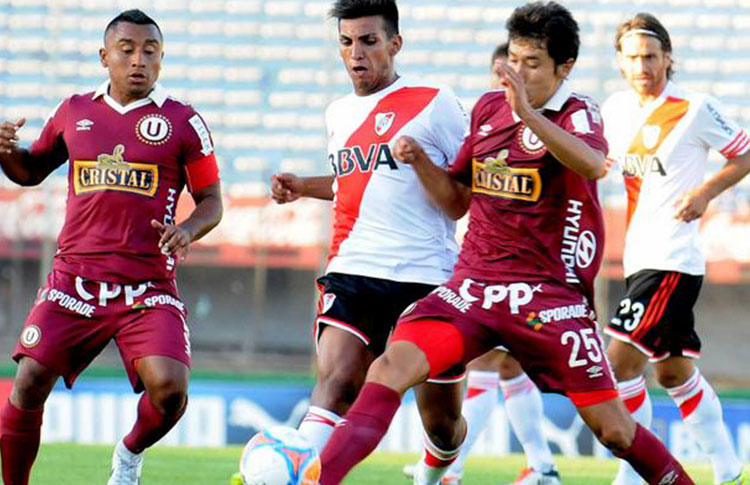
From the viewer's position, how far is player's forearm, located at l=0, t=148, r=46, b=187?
6285 mm

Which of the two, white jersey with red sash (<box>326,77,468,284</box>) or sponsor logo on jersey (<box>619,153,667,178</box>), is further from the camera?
sponsor logo on jersey (<box>619,153,667,178</box>)

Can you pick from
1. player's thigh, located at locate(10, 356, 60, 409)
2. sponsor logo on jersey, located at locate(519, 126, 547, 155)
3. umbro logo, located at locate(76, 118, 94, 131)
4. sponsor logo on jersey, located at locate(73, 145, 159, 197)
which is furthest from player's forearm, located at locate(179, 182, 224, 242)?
sponsor logo on jersey, located at locate(519, 126, 547, 155)

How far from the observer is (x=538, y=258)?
539cm

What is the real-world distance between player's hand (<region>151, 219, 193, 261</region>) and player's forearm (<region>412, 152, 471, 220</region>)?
3.56 ft

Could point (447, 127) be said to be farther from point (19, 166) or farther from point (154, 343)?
point (19, 166)

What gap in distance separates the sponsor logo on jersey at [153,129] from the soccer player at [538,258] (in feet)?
4.43

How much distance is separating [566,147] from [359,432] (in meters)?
1.34

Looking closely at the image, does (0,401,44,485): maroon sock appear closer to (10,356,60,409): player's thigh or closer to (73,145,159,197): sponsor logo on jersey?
(10,356,60,409): player's thigh

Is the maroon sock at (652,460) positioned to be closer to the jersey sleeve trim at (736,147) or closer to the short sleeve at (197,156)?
the short sleeve at (197,156)

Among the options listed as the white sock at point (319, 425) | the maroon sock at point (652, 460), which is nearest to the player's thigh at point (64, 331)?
the white sock at point (319, 425)

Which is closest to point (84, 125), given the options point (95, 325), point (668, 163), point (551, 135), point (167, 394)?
point (95, 325)

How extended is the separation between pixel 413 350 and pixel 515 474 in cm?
404

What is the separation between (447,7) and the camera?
1838cm

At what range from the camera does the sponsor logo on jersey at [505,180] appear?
5359mm
